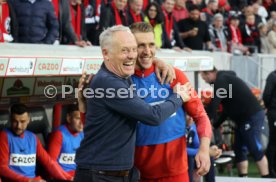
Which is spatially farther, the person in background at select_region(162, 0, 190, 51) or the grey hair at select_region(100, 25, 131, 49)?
the person in background at select_region(162, 0, 190, 51)

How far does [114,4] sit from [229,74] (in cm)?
180

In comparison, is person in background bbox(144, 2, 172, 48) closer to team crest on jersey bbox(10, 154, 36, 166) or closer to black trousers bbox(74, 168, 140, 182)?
team crest on jersey bbox(10, 154, 36, 166)

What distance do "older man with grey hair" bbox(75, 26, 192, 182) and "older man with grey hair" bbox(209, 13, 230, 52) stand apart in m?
9.83

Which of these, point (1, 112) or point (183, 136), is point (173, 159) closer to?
point (183, 136)

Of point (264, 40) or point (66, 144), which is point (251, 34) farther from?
Result: point (66, 144)

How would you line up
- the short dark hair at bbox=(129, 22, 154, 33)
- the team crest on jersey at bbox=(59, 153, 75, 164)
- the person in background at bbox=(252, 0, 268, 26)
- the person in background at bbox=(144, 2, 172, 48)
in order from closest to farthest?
the short dark hair at bbox=(129, 22, 154, 33), the team crest on jersey at bbox=(59, 153, 75, 164), the person in background at bbox=(144, 2, 172, 48), the person in background at bbox=(252, 0, 268, 26)

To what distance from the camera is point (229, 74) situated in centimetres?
925

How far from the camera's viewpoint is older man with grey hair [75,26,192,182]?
383 centimetres

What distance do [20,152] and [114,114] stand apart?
3.23 m

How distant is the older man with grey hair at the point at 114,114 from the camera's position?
383 cm

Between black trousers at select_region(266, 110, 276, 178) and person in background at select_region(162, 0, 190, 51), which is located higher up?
person in background at select_region(162, 0, 190, 51)

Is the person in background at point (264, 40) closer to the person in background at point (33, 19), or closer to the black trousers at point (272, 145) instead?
the black trousers at point (272, 145)

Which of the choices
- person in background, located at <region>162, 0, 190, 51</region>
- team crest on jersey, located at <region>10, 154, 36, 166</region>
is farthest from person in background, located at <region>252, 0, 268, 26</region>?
team crest on jersey, located at <region>10, 154, 36, 166</region>

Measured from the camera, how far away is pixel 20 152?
273 inches
